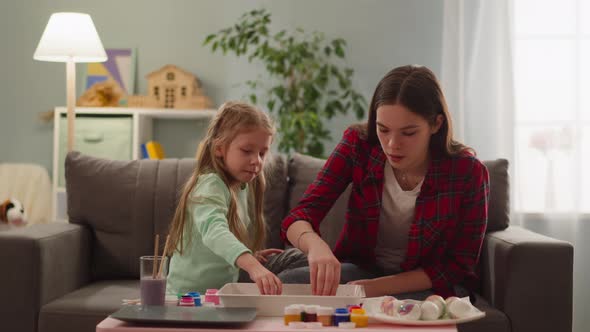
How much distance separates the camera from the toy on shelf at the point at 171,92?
408 centimetres

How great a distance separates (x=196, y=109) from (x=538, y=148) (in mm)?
1707

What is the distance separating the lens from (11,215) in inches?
149

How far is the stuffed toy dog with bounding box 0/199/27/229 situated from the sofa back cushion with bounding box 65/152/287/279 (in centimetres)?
123

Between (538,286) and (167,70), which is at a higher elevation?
(167,70)

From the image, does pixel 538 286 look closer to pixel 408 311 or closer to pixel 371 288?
pixel 371 288

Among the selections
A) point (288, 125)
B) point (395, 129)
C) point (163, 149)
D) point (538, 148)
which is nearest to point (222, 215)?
point (395, 129)

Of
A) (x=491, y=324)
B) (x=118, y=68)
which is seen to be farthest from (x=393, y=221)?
(x=118, y=68)

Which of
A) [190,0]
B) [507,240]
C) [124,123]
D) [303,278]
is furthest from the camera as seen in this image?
[190,0]

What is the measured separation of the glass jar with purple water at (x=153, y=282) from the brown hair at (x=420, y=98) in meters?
0.71

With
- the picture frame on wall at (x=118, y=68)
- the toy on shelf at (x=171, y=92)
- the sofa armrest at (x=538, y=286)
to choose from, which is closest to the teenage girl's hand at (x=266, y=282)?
the sofa armrest at (x=538, y=286)

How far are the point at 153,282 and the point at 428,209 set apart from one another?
780 mm

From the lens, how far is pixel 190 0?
14.1ft

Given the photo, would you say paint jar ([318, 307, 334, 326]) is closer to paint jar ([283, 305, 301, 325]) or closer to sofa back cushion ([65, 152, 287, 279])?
paint jar ([283, 305, 301, 325])

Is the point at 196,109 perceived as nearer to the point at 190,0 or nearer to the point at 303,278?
the point at 190,0
